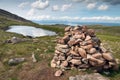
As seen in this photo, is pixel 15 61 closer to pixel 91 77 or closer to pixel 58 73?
pixel 58 73

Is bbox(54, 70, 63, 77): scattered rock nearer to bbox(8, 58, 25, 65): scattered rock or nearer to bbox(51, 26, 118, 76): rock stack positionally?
bbox(51, 26, 118, 76): rock stack

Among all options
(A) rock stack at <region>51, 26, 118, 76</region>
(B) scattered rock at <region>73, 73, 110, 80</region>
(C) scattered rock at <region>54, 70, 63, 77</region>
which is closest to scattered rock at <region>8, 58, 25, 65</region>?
(A) rock stack at <region>51, 26, 118, 76</region>

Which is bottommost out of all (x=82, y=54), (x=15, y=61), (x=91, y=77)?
(x=91, y=77)

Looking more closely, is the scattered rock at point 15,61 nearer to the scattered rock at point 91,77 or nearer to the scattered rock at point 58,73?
the scattered rock at point 58,73

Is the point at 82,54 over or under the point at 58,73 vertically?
over

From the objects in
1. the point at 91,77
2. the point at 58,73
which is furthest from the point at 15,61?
the point at 91,77

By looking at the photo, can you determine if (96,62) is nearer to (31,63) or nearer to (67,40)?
(67,40)

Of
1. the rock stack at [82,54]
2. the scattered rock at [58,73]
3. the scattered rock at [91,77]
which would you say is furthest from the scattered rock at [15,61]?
the scattered rock at [91,77]

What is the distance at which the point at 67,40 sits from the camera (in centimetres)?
3916

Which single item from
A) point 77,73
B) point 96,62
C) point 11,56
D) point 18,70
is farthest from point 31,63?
point 96,62

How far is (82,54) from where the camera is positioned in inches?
1364

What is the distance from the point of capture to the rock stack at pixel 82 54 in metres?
33.7

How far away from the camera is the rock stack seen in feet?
110

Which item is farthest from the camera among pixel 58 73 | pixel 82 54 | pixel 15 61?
pixel 15 61
